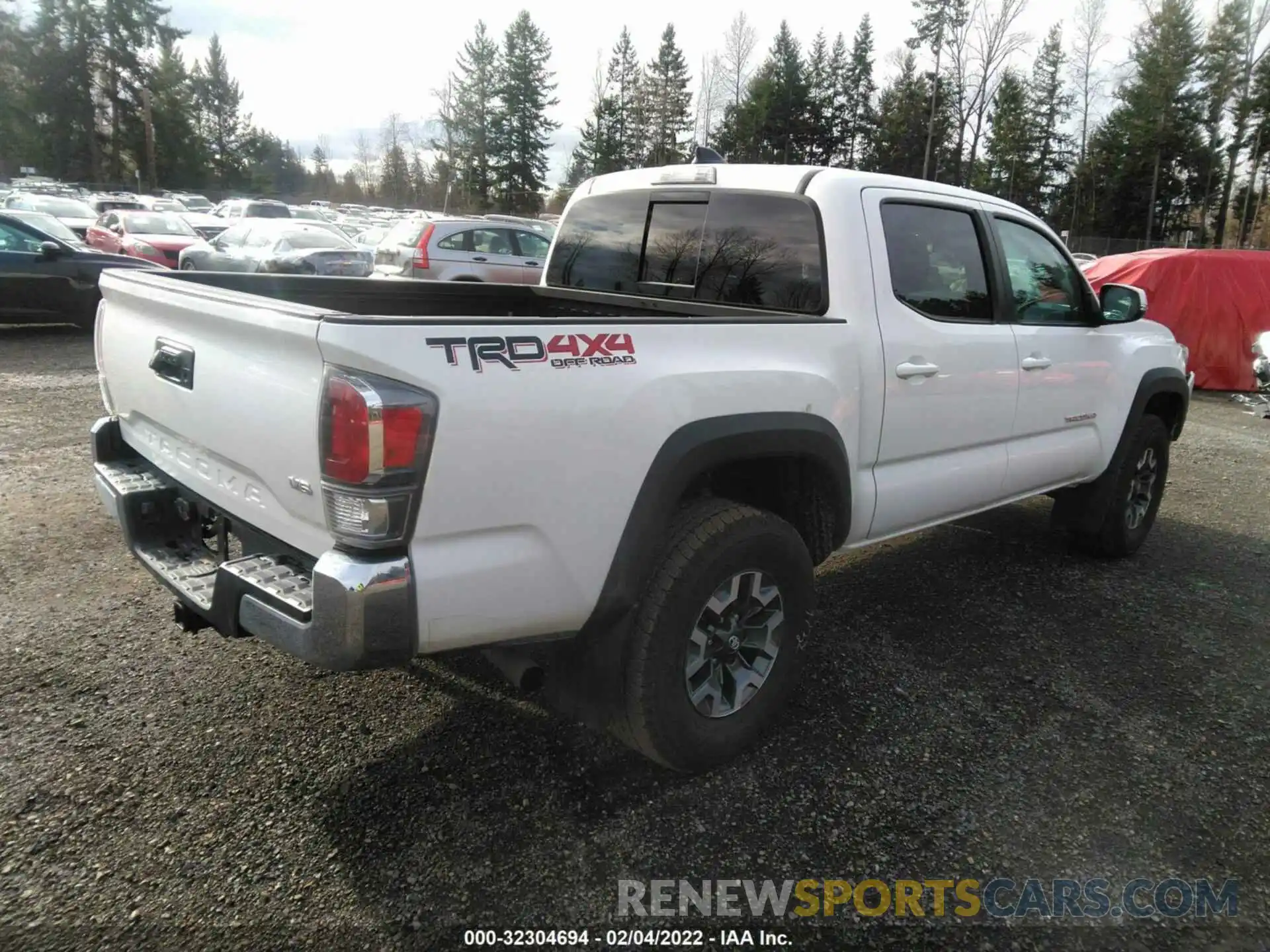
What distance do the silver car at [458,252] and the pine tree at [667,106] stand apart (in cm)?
4331

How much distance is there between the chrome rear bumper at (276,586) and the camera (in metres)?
2.07

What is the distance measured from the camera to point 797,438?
2.96 m

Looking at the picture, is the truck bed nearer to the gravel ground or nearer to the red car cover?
Answer: the gravel ground

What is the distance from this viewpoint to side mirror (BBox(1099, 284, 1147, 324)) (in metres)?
4.57

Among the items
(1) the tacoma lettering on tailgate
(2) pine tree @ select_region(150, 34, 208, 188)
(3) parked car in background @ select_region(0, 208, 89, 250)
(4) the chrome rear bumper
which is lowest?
(4) the chrome rear bumper

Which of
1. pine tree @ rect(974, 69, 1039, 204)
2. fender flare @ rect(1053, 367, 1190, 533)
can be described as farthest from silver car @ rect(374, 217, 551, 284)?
pine tree @ rect(974, 69, 1039, 204)

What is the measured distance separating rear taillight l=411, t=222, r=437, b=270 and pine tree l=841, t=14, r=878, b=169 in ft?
160

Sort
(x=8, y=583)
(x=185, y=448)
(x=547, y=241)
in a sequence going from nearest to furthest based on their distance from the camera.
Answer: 1. (x=185, y=448)
2. (x=8, y=583)
3. (x=547, y=241)

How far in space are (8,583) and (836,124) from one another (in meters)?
60.4

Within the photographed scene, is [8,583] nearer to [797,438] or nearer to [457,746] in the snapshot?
[457,746]

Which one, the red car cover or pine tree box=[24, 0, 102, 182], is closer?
the red car cover

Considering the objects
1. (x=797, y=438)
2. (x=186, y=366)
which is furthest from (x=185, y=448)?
(x=797, y=438)

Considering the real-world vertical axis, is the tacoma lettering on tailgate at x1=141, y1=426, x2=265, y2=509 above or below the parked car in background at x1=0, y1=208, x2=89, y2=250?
below

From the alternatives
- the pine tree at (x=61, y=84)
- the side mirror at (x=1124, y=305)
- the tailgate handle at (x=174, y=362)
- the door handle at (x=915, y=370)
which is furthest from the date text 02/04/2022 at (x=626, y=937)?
the pine tree at (x=61, y=84)
